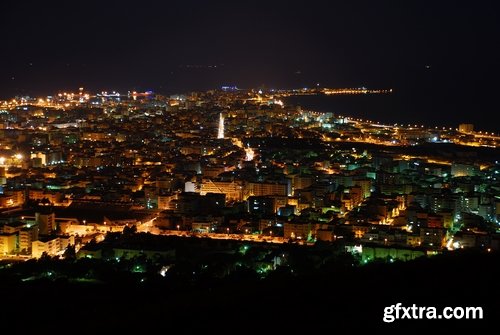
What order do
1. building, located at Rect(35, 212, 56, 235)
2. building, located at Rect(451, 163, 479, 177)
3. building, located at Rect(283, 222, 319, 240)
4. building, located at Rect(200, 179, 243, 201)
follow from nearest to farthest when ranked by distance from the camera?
building, located at Rect(283, 222, 319, 240)
building, located at Rect(35, 212, 56, 235)
building, located at Rect(200, 179, 243, 201)
building, located at Rect(451, 163, 479, 177)

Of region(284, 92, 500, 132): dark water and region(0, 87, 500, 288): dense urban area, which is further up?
region(284, 92, 500, 132): dark water

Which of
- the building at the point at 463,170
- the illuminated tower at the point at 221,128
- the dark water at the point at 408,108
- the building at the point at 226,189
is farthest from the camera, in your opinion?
the dark water at the point at 408,108

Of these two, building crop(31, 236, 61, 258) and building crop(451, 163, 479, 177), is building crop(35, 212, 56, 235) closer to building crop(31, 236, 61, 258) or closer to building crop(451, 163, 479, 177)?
building crop(31, 236, 61, 258)

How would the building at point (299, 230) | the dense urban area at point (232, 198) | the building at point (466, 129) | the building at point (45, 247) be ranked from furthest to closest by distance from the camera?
the building at point (466, 129), the building at point (299, 230), the building at point (45, 247), the dense urban area at point (232, 198)

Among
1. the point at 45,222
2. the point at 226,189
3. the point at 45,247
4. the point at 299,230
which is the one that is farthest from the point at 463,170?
the point at 45,247

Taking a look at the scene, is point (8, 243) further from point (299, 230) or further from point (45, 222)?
point (299, 230)

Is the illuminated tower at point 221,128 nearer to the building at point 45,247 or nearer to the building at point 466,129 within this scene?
the building at point 466,129

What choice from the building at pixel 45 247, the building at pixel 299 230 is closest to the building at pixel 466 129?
the building at pixel 299 230

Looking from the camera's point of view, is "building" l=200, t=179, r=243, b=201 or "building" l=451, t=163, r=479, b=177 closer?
"building" l=200, t=179, r=243, b=201

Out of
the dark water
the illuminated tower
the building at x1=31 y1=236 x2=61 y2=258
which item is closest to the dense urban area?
the building at x1=31 y1=236 x2=61 y2=258
